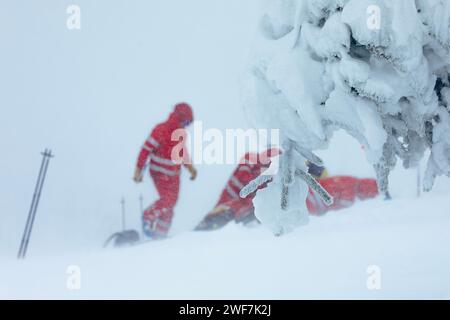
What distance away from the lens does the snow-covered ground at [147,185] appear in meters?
1.92

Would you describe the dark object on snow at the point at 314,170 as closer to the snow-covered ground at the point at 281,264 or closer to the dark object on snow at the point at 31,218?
the snow-covered ground at the point at 281,264

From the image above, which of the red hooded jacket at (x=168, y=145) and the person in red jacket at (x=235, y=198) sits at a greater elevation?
the red hooded jacket at (x=168, y=145)

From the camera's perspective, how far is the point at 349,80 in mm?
1087

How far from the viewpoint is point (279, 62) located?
1.17 metres

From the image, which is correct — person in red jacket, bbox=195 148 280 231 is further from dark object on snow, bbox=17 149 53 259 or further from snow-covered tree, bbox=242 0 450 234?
snow-covered tree, bbox=242 0 450 234

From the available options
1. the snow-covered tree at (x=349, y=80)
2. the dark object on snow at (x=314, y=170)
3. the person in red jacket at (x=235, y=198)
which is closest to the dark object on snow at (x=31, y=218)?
the person in red jacket at (x=235, y=198)

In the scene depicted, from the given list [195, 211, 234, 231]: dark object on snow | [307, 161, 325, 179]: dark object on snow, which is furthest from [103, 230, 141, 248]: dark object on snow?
[307, 161, 325, 179]: dark object on snow

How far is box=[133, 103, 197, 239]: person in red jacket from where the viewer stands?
3.14 metres

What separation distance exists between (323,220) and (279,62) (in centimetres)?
188

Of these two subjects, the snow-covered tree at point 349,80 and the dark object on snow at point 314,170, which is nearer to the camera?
the snow-covered tree at point 349,80

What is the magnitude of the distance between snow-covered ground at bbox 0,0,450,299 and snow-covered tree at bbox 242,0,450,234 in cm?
58

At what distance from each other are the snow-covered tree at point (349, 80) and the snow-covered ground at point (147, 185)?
581 mm

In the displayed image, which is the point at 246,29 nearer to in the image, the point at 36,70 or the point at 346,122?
the point at 36,70

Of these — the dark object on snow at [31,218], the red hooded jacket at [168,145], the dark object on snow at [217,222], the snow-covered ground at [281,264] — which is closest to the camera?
the snow-covered ground at [281,264]
